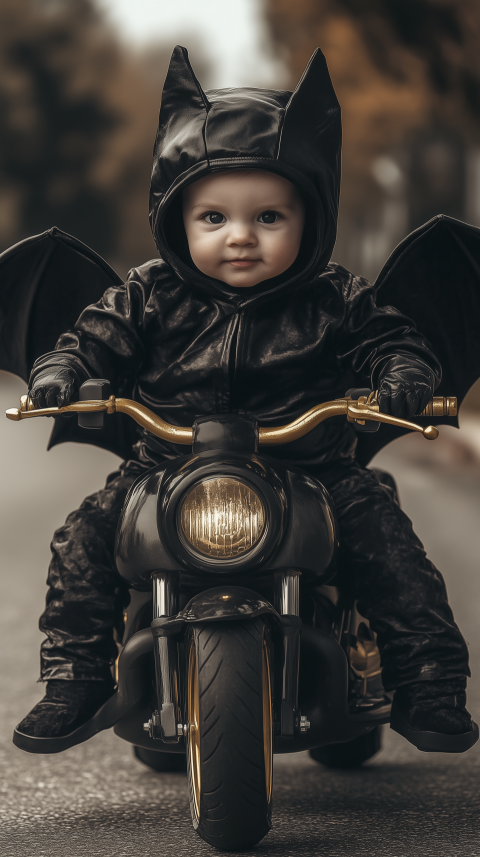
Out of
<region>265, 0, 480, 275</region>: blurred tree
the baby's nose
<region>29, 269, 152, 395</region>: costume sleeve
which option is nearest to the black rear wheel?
<region>29, 269, 152, 395</region>: costume sleeve

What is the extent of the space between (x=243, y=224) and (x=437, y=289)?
32.5 inches

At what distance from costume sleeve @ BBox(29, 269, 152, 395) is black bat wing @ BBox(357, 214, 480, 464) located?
745mm

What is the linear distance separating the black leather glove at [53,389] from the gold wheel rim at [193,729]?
0.66 metres

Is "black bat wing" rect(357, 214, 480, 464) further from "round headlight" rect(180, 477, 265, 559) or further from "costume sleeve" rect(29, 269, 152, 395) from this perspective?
"round headlight" rect(180, 477, 265, 559)

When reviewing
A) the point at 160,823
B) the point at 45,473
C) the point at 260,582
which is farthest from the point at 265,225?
the point at 45,473

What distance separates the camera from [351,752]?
3.65 meters

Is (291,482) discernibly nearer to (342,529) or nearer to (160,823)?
(342,529)

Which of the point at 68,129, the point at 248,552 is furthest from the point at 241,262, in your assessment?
the point at 68,129

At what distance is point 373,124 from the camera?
21.0 m

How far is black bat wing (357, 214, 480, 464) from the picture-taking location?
3523 millimetres

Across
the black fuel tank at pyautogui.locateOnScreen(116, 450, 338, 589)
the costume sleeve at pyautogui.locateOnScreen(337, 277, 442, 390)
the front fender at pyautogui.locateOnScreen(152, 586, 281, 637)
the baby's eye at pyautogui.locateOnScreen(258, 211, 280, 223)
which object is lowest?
the front fender at pyautogui.locateOnScreen(152, 586, 281, 637)

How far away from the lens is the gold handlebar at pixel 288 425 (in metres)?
2.80

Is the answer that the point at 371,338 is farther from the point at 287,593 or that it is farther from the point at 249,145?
the point at 287,593

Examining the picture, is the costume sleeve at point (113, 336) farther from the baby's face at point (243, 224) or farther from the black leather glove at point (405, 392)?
the black leather glove at point (405, 392)
